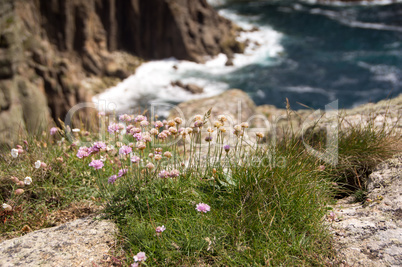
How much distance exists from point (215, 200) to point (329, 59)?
82.5 ft

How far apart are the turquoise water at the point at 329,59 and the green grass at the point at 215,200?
14.1 meters

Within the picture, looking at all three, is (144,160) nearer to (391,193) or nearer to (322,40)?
(391,193)

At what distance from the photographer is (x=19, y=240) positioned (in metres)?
2.62

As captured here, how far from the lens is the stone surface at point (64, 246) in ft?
7.85

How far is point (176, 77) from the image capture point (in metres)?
24.5

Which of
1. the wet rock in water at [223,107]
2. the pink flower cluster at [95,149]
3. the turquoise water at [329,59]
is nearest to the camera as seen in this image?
the pink flower cluster at [95,149]

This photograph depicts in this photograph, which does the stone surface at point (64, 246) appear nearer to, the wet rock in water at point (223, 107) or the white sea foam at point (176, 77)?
the wet rock in water at point (223, 107)

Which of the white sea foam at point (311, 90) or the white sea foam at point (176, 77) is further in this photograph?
the white sea foam at point (176, 77)

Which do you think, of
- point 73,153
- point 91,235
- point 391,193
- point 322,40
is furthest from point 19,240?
point 322,40

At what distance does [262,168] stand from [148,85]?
2134cm

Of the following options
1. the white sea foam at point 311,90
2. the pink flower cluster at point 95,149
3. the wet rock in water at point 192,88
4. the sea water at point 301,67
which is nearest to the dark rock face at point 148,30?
the sea water at point 301,67

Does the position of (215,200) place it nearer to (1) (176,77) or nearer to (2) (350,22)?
(1) (176,77)

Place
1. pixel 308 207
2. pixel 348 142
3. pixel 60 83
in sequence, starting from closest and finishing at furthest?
pixel 308 207 < pixel 348 142 < pixel 60 83

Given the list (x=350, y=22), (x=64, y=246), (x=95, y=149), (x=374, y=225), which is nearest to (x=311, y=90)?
(x=350, y=22)
